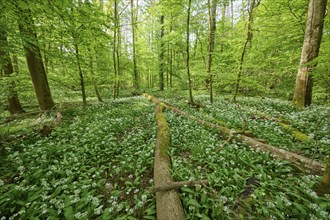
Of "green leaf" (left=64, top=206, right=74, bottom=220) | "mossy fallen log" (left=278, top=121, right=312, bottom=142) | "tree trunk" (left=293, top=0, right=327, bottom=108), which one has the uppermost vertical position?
"tree trunk" (left=293, top=0, right=327, bottom=108)

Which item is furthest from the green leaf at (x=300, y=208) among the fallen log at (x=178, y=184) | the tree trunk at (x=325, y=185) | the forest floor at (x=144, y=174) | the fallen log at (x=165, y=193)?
the fallen log at (x=165, y=193)

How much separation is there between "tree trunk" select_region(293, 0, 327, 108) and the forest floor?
6.46 feet

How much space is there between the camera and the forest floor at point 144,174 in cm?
251

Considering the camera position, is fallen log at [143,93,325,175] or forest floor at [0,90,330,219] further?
fallen log at [143,93,325,175]

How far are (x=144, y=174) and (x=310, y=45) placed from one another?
30.1ft

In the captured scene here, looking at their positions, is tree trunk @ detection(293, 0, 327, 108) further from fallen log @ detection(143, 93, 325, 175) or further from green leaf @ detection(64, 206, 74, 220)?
green leaf @ detection(64, 206, 74, 220)

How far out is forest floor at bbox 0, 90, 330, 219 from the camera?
251 centimetres

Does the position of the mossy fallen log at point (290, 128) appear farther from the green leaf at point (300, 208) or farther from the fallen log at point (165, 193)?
the fallen log at point (165, 193)

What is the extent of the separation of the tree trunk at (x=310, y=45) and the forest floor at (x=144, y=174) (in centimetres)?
197

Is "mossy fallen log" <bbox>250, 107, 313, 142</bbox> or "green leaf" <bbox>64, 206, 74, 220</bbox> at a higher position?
"mossy fallen log" <bbox>250, 107, 313, 142</bbox>

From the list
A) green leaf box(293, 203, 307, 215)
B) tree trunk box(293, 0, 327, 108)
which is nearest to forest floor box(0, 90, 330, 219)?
green leaf box(293, 203, 307, 215)

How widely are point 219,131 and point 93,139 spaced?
14.6 feet

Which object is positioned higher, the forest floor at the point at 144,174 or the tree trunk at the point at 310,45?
the tree trunk at the point at 310,45

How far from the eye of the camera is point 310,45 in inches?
279
